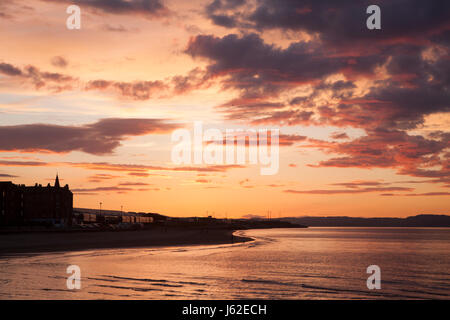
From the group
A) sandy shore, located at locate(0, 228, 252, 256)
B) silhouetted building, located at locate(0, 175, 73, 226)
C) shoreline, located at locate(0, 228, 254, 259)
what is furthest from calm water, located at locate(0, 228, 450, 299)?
silhouetted building, located at locate(0, 175, 73, 226)

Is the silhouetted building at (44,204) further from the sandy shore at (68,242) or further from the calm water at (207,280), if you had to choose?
the calm water at (207,280)

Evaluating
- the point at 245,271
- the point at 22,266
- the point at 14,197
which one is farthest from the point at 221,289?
the point at 14,197

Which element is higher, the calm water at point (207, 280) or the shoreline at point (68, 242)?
the calm water at point (207, 280)

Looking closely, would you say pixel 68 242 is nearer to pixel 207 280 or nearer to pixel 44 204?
pixel 207 280

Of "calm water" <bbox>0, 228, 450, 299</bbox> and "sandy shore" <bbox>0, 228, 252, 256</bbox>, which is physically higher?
"calm water" <bbox>0, 228, 450, 299</bbox>

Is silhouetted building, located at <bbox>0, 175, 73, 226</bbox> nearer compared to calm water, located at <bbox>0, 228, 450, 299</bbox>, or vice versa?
calm water, located at <bbox>0, 228, 450, 299</bbox>

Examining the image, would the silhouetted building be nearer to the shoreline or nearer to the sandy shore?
the sandy shore

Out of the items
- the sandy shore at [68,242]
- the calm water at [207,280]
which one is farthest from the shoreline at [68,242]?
the calm water at [207,280]

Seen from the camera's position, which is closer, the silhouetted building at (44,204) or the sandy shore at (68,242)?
the sandy shore at (68,242)

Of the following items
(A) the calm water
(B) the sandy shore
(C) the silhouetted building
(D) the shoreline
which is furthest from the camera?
(C) the silhouetted building
